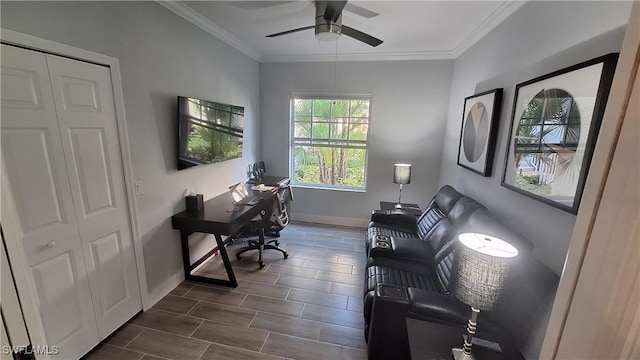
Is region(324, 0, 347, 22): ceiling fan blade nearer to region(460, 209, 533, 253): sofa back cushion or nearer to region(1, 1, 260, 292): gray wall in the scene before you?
region(1, 1, 260, 292): gray wall

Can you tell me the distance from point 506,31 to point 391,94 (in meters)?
1.80

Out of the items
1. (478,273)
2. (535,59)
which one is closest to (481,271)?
(478,273)

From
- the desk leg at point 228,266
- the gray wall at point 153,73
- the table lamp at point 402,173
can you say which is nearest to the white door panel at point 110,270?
the gray wall at point 153,73

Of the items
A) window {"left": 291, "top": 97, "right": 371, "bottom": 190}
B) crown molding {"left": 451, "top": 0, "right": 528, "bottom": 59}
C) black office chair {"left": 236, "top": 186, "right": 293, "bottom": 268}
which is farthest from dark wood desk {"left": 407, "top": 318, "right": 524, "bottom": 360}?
window {"left": 291, "top": 97, "right": 371, "bottom": 190}

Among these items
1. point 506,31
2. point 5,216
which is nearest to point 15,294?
point 5,216

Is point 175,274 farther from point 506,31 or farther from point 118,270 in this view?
point 506,31

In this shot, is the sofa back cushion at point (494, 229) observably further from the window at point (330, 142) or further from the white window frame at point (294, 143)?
the window at point (330, 142)

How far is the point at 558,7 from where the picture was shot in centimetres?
164

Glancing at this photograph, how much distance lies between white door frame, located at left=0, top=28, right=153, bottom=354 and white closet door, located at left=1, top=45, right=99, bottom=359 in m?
0.07

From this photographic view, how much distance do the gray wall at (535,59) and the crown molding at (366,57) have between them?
734 millimetres

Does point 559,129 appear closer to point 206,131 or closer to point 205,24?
point 206,131

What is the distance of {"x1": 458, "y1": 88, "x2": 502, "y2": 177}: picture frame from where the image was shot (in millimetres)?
2318

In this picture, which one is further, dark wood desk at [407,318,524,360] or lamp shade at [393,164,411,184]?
lamp shade at [393,164,411,184]

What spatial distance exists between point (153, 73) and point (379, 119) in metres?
3.05
